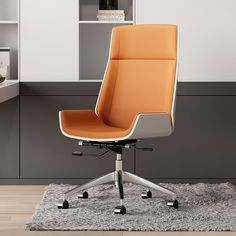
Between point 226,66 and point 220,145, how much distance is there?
60cm

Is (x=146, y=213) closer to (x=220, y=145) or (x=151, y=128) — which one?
(x=151, y=128)

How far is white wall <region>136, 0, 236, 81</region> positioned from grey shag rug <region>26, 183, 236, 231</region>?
0.87 meters

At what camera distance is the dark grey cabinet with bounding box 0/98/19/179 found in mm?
5062

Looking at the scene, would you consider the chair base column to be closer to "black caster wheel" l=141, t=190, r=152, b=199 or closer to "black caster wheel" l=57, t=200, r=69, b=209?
"black caster wheel" l=57, t=200, r=69, b=209

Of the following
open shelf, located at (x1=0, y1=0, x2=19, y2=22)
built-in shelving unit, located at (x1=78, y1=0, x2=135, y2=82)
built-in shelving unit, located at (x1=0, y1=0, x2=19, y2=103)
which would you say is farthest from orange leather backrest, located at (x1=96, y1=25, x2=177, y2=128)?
open shelf, located at (x1=0, y1=0, x2=19, y2=22)

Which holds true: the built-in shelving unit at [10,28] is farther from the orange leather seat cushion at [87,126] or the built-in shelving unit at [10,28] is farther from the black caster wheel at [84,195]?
the black caster wheel at [84,195]

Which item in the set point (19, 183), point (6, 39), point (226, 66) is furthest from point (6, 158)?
point (226, 66)

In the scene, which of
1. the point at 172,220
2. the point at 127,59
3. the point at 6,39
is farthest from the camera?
the point at 6,39

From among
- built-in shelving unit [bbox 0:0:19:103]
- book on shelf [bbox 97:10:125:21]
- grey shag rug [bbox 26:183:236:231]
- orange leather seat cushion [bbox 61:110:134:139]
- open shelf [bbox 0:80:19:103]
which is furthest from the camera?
built-in shelving unit [bbox 0:0:19:103]

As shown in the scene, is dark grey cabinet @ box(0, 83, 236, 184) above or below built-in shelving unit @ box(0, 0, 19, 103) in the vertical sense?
below

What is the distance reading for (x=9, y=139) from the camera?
509cm

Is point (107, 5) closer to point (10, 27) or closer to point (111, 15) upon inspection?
point (111, 15)

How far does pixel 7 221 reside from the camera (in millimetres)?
3945

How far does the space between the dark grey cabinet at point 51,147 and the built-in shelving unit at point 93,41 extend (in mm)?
460
